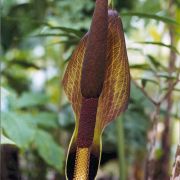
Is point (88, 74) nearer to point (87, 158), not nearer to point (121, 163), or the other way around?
point (87, 158)

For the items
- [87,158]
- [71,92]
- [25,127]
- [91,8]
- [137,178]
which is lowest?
[137,178]

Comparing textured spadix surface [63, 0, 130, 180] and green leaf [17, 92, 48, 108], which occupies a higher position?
textured spadix surface [63, 0, 130, 180]

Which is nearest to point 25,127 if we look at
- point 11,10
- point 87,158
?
point 87,158

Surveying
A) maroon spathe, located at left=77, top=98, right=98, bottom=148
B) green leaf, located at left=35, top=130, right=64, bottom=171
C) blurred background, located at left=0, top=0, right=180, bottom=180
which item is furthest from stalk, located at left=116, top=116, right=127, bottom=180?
maroon spathe, located at left=77, top=98, right=98, bottom=148

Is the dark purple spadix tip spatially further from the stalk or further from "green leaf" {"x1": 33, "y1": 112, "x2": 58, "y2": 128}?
"green leaf" {"x1": 33, "y1": 112, "x2": 58, "y2": 128}

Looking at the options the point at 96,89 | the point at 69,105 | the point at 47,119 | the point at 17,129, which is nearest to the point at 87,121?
the point at 96,89

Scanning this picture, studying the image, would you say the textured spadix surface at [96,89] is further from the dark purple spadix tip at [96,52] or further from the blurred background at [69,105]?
the blurred background at [69,105]
